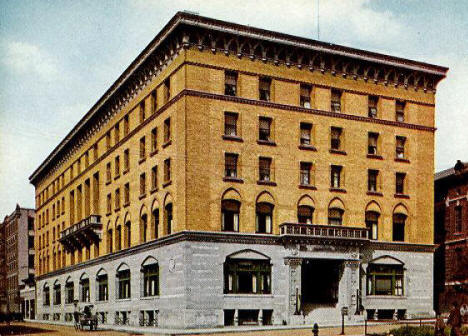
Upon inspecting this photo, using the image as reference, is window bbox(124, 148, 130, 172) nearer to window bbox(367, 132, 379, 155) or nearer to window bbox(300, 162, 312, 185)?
window bbox(300, 162, 312, 185)

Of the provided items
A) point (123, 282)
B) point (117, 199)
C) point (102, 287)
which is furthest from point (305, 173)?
point (102, 287)

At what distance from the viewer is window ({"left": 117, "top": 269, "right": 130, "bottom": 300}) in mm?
51969

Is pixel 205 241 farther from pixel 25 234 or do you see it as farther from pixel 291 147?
pixel 25 234

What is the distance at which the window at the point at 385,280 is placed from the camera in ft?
157

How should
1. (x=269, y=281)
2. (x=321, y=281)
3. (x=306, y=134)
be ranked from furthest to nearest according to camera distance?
(x=321, y=281) → (x=306, y=134) → (x=269, y=281)

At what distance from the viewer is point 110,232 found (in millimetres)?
58125

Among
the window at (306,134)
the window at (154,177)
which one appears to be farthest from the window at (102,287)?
the window at (306,134)

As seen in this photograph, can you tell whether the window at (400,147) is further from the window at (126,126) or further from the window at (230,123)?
the window at (126,126)

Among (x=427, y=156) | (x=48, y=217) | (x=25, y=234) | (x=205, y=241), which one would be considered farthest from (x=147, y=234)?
(x=25, y=234)

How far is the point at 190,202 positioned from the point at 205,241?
8.92 feet

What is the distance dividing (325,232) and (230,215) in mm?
6955

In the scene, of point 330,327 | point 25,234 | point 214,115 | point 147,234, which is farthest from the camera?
point 25,234

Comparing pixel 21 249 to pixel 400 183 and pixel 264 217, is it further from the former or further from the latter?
pixel 400 183

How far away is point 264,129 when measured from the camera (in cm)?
4562
